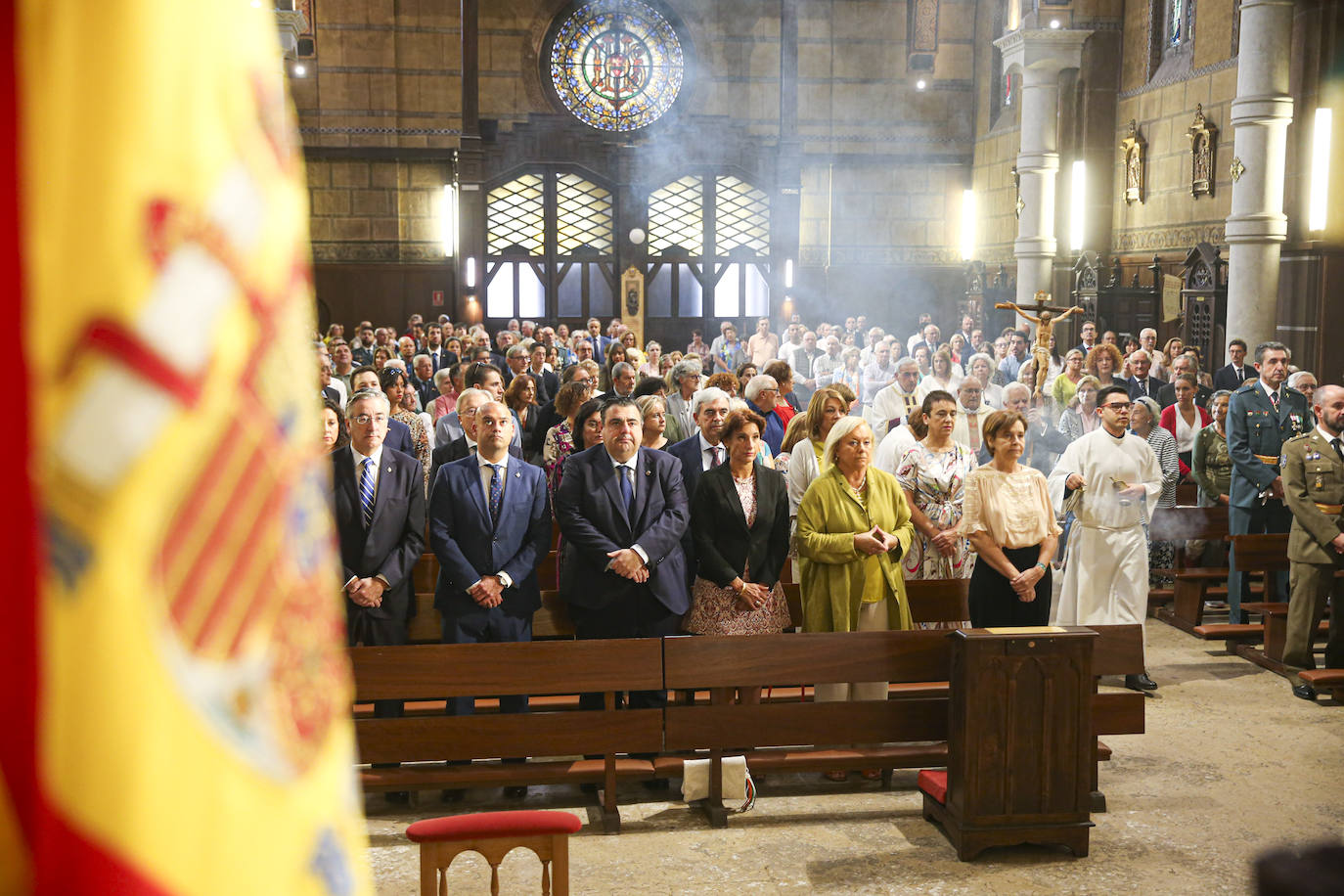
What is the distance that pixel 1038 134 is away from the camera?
1873 cm

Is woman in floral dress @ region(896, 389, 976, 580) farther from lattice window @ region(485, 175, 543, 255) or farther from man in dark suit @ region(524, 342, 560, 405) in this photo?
lattice window @ region(485, 175, 543, 255)

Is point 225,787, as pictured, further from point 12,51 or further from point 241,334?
point 12,51

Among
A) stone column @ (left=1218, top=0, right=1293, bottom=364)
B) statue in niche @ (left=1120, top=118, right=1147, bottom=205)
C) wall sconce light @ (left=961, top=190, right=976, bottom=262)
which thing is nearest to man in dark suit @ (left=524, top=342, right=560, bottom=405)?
stone column @ (left=1218, top=0, right=1293, bottom=364)

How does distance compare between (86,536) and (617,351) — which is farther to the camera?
(617,351)

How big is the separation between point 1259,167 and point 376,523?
36.7 feet

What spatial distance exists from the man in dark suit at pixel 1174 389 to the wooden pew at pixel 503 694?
19.3 ft

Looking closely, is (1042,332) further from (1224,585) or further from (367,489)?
(367,489)

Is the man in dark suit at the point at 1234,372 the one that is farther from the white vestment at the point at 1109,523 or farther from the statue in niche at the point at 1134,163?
the statue in niche at the point at 1134,163

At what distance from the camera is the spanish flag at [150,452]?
461mm

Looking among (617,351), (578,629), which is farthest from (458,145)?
(578,629)

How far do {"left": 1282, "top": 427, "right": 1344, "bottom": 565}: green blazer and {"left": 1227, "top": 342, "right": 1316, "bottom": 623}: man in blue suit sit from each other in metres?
0.89

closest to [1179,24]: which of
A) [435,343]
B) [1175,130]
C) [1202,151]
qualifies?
[1175,130]

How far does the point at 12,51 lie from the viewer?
47 centimetres

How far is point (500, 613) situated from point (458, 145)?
19.9 m
